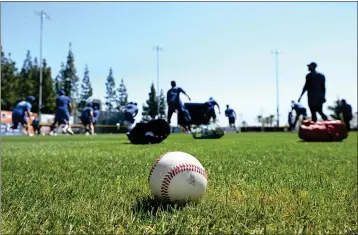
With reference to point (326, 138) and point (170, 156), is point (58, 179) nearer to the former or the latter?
point (170, 156)

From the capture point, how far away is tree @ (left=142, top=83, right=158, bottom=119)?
61.2 m

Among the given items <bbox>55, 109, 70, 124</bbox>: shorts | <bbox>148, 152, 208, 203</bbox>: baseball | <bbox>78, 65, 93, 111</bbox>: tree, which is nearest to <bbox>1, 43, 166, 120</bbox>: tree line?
<bbox>78, 65, 93, 111</bbox>: tree

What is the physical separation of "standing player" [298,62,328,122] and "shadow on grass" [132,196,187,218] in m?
12.8

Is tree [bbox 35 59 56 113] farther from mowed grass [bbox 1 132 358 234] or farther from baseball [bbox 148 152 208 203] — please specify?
baseball [bbox 148 152 208 203]

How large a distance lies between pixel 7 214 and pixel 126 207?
32.0 inches

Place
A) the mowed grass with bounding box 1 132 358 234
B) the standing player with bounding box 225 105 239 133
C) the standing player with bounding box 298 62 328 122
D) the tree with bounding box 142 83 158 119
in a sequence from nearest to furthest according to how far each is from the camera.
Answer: the mowed grass with bounding box 1 132 358 234, the standing player with bounding box 298 62 328 122, the standing player with bounding box 225 105 239 133, the tree with bounding box 142 83 158 119

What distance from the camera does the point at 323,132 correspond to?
43.1 ft

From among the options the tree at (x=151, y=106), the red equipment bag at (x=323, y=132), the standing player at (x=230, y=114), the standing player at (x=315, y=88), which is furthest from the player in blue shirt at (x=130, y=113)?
the tree at (x=151, y=106)

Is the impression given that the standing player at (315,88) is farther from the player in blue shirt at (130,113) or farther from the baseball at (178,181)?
the baseball at (178,181)

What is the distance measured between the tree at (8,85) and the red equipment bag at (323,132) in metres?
50.0

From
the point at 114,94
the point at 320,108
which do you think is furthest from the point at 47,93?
the point at 320,108

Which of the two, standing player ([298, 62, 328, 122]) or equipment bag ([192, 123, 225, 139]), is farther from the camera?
equipment bag ([192, 123, 225, 139])

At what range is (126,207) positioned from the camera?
273cm

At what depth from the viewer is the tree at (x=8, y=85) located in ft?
178
